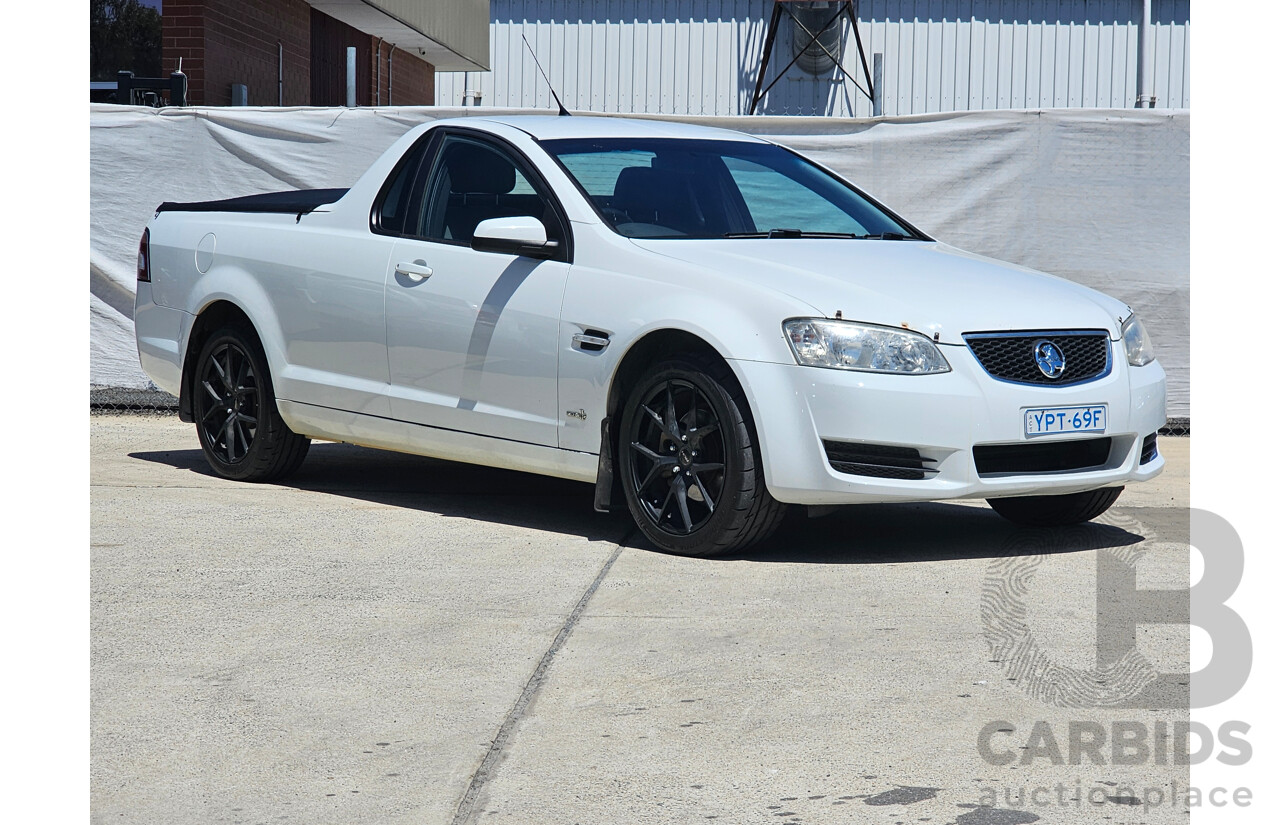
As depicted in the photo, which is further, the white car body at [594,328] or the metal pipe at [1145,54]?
the metal pipe at [1145,54]

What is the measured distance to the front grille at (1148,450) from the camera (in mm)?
5977

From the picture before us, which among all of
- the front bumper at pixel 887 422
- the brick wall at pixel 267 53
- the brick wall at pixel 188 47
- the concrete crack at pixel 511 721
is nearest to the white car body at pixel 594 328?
the front bumper at pixel 887 422

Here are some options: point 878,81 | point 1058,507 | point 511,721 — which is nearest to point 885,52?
point 878,81

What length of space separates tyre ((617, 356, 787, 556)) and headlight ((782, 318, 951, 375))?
328 mm

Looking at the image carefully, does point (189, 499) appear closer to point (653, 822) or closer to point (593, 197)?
point (593, 197)

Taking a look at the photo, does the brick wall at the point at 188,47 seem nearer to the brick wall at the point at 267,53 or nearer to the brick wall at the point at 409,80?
the brick wall at the point at 267,53

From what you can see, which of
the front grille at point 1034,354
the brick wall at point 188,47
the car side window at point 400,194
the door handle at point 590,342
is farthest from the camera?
the brick wall at point 188,47

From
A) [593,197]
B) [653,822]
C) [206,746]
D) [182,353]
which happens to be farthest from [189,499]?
[653,822]

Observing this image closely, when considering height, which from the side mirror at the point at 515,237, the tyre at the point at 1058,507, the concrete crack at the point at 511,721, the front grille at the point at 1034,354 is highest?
the side mirror at the point at 515,237

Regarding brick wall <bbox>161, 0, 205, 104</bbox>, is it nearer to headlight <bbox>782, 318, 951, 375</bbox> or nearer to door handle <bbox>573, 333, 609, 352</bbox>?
door handle <bbox>573, 333, 609, 352</bbox>

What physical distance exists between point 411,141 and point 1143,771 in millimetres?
4642

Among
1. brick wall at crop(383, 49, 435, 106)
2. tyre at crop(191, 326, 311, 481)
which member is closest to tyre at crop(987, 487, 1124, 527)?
tyre at crop(191, 326, 311, 481)

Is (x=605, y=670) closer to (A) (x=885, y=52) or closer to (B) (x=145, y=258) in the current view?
(B) (x=145, y=258)

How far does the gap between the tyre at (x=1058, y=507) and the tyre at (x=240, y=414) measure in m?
3.37
